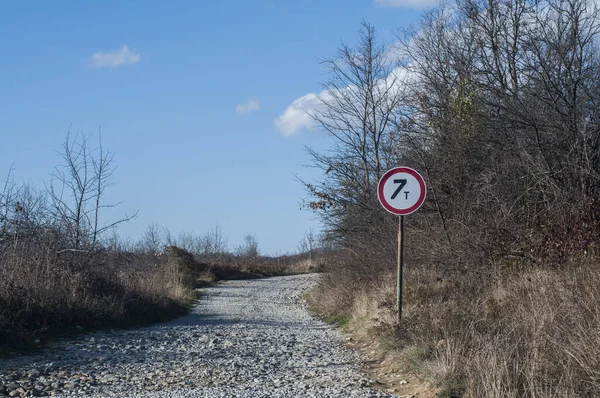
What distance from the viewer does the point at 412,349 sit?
978cm

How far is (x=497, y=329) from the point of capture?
30.4 feet

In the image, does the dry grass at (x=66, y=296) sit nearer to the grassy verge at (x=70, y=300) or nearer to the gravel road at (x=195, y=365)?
the grassy verge at (x=70, y=300)

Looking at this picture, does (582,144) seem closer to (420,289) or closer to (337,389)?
(420,289)

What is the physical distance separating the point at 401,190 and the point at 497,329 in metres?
3.51

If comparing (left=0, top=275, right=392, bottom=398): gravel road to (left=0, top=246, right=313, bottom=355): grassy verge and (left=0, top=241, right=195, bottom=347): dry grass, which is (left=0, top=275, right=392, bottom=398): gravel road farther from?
(left=0, top=241, right=195, bottom=347): dry grass

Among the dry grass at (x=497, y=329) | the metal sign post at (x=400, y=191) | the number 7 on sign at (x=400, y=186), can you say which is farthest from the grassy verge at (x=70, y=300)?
the number 7 on sign at (x=400, y=186)

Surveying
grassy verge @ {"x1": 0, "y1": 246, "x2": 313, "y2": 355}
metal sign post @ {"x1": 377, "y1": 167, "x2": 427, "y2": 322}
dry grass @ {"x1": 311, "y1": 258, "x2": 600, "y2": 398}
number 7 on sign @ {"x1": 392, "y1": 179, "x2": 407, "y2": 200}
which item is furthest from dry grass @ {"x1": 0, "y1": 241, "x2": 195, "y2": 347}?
number 7 on sign @ {"x1": 392, "y1": 179, "x2": 407, "y2": 200}

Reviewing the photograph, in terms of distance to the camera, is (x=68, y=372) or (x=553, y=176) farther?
(x=553, y=176)

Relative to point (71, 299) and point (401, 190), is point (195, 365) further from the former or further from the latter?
point (71, 299)

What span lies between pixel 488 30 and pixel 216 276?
103 feet

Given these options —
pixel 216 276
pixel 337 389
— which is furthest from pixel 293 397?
pixel 216 276

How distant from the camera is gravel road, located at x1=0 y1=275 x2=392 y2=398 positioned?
865 centimetres

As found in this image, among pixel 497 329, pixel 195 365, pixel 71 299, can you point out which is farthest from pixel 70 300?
pixel 497 329

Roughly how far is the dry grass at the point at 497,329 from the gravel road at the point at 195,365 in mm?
876
